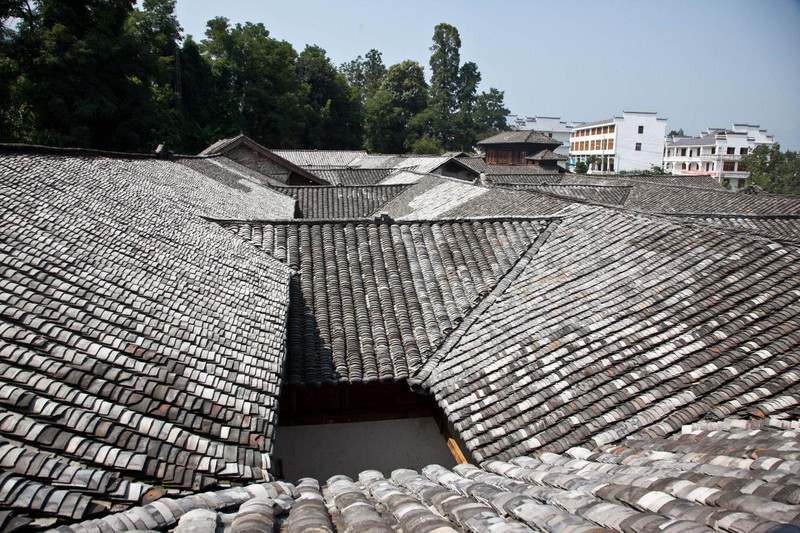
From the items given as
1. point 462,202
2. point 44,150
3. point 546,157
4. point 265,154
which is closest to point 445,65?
point 546,157

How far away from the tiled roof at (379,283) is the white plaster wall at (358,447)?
1189 millimetres

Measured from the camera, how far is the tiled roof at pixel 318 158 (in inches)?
1790

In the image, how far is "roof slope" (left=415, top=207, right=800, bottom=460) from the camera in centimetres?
552

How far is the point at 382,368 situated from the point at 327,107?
5839 centimetres

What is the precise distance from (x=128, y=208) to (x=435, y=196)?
39.1 ft

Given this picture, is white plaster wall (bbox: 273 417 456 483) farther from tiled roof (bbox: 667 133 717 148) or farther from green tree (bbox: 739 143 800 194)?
tiled roof (bbox: 667 133 717 148)

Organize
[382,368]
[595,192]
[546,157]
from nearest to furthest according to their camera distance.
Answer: [382,368], [595,192], [546,157]

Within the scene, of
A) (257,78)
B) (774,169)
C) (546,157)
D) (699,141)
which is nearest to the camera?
(546,157)

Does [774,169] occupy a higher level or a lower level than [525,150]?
lower

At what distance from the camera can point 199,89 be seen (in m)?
50.2

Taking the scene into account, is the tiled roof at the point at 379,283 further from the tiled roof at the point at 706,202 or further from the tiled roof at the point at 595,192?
the tiled roof at the point at 595,192

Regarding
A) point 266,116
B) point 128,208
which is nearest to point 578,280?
point 128,208

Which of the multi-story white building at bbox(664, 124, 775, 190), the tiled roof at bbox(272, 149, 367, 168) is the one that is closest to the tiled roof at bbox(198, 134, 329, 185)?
the tiled roof at bbox(272, 149, 367, 168)

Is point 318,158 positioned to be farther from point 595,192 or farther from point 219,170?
point 595,192
